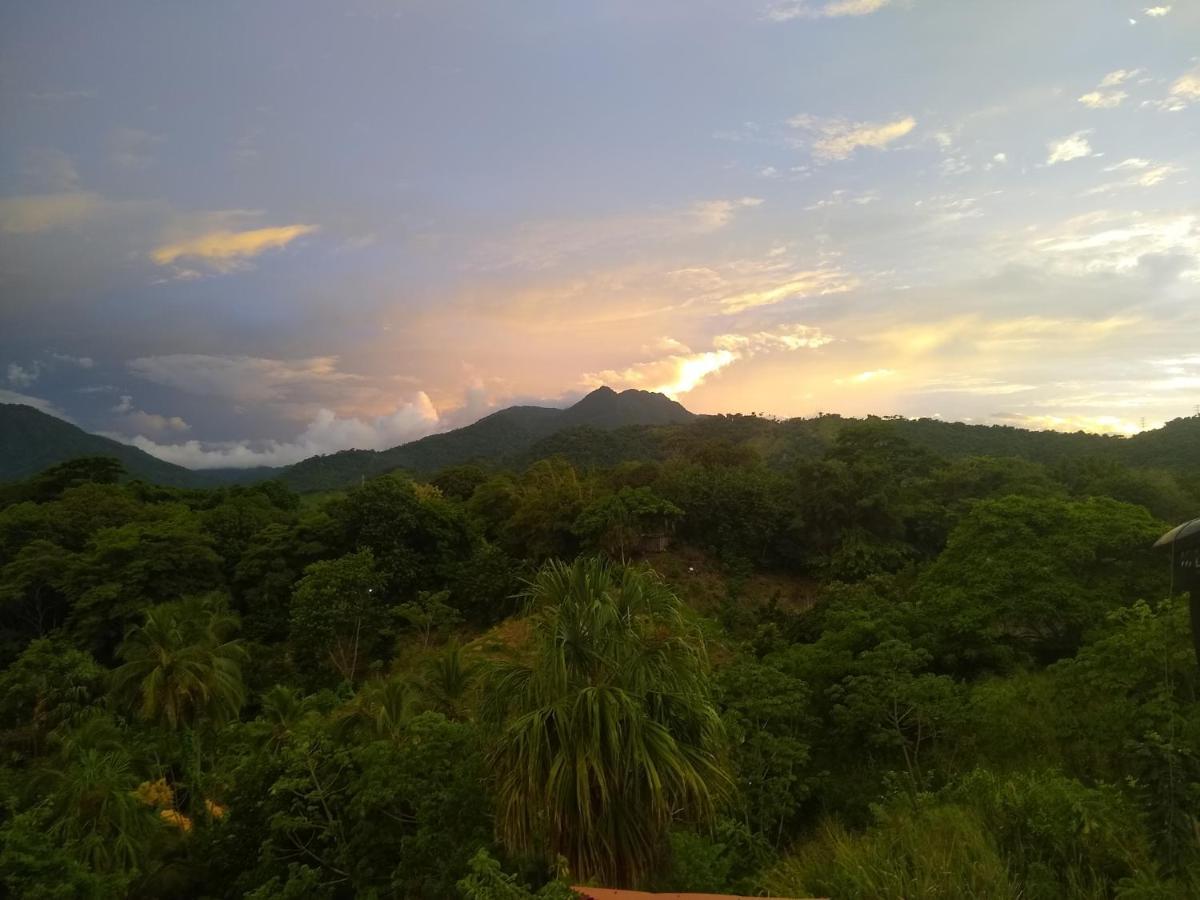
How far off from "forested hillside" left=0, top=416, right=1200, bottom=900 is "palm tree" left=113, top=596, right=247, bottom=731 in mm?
78

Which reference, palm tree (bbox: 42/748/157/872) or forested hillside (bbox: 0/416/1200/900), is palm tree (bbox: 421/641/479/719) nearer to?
forested hillside (bbox: 0/416/1200/900)

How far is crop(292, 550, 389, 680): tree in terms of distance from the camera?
2211 cm

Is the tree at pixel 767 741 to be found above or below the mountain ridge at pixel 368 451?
below

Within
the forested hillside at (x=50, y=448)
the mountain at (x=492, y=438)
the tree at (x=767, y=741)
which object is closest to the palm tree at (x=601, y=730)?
the tree at (x=767, y=741)

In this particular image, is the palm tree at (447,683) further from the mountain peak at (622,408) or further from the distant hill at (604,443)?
the mountain peak at (622,408)

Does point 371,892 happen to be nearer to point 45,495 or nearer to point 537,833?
point 537,833

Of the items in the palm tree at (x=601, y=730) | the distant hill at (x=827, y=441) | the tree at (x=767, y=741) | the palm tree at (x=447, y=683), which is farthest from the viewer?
the distant hill at (x=827, y=441)

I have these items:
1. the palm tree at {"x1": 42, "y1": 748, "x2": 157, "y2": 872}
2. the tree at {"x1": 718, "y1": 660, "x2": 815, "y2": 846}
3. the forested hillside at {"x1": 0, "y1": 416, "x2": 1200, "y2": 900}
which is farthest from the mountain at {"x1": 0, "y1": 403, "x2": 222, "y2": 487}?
the tree at {"x1": 718, "y1": 660, "x2": 815, "y2": 846}

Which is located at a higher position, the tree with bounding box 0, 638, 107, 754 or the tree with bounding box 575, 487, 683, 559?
the tree with bounding box 575, 487, 683, 559

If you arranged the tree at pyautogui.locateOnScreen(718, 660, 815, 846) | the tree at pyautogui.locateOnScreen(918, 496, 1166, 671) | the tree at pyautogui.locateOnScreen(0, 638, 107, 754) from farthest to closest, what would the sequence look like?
the tree at pyautogui.locateOnScreen(0, 638, 107, 754) < the tree at pyautogui.locateOnScreen(918, 496, 1166, 671) < the tree at pyautogui.locateOnScreen(718, 660, 815, 846)

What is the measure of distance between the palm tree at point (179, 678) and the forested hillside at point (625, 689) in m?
0.08

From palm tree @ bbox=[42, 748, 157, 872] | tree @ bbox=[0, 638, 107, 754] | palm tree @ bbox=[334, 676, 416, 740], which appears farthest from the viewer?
tree @ bbox=[0, 638, 107, 754]

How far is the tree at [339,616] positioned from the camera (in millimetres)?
22109

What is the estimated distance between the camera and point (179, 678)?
1609cm
